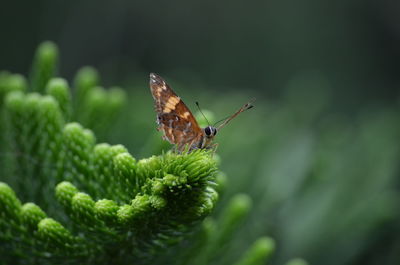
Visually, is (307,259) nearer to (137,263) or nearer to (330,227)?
(330,227)

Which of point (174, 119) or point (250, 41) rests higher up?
point (250, 41)

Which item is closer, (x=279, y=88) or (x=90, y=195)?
(x=90, y=195)

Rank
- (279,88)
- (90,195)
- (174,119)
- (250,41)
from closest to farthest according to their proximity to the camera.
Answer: (90,195) < (174,119) < (279,88) < (250,41)

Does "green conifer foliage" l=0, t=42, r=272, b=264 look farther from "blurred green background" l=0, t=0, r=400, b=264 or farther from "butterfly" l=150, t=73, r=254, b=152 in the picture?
"blurred green background" l=0, t=0, r=400, b=264

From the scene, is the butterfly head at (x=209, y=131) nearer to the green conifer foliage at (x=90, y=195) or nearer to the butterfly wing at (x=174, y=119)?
the butterfly wing at (x=174, y=119)

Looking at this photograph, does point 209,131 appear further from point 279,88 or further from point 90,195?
point 279,88

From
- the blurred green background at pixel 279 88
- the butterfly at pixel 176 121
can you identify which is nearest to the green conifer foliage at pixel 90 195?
the butterfly at pixel 176 121

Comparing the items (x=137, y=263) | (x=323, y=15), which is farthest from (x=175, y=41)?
(x=137, y=263)

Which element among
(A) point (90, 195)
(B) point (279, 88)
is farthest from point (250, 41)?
(A) point (90, 195)
